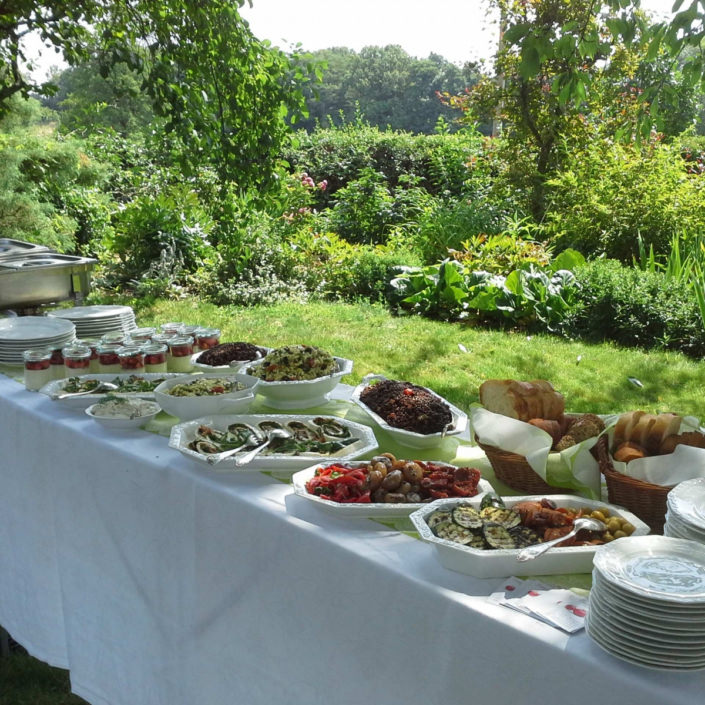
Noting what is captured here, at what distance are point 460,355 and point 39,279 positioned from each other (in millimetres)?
3168

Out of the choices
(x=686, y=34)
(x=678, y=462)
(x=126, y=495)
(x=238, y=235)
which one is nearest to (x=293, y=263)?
(x=238, y=235)

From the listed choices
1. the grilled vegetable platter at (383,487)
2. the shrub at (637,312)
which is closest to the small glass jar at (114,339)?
the grilled vegetable platter at (383,487)

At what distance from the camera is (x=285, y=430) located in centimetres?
185

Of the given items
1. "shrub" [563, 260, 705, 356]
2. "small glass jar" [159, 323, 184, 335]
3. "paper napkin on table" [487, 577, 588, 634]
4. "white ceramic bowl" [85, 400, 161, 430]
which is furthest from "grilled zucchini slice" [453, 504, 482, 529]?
"shrub" [563, 260, 705, 356]

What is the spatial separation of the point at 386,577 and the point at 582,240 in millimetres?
7314

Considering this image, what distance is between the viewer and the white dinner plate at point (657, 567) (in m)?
0.92

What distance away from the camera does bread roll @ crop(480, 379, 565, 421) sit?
1671 mm

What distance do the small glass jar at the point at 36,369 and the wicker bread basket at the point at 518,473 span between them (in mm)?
1521

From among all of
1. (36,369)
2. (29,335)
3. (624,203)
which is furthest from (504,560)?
(624,203)

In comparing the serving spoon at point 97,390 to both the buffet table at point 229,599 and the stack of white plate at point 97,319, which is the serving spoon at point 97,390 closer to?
the buffet table at point 229,599

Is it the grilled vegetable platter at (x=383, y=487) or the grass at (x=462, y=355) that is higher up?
the grilled vegetable platter at (x=383, y=487)

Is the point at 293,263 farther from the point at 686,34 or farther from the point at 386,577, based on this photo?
the point at 386,577

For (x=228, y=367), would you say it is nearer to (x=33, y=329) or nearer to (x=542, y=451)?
(x=33, y=329)

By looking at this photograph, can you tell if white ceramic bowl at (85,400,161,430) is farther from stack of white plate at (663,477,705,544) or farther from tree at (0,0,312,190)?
tree at (0,0,312,190)
